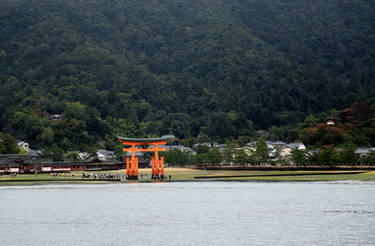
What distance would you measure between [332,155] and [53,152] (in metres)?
57.2

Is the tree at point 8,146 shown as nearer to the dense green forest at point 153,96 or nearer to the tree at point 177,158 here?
the dense green forest at point 153,96

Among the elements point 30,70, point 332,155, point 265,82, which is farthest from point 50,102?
point 332,155

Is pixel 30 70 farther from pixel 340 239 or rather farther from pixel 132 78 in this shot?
pixel 340 239

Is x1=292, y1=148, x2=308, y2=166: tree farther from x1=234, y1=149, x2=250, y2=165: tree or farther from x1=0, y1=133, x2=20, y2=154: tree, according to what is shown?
x1=0, y1=133, x2=20, y2=154: tree

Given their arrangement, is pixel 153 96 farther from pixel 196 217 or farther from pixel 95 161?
pixel 196 217

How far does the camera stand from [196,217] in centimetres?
3672

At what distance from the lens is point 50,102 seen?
6029 inches

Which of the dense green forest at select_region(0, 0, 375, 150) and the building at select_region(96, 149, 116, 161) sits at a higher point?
the dense green forest at select_region(0, 0, 375, 150)

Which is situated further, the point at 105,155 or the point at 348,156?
the point at 105,155

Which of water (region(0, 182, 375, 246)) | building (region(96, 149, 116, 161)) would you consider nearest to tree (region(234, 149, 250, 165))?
water (region(0, 182, 375, 246))

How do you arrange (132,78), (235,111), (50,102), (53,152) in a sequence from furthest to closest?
1. (132,78)
2. (235,111)
3. (50,102)
4. (53,152)

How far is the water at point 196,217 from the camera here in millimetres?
28781

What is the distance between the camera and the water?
94.4 ft

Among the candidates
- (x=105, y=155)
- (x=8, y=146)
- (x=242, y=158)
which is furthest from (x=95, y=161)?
(x=242, y=158)
